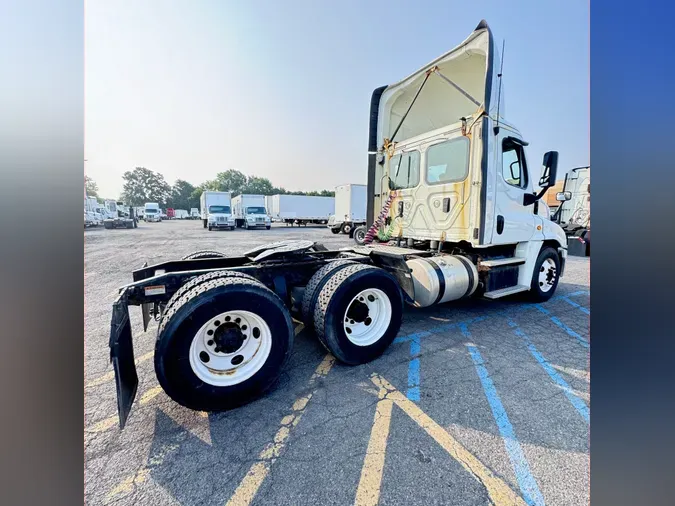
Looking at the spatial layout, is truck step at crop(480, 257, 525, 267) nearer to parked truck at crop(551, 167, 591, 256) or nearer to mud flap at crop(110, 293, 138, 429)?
mud flap at crop(110, 293, 138, 429)

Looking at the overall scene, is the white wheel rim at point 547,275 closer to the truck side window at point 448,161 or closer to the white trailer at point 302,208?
the truck side window at point 448,161

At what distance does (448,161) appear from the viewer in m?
5.04

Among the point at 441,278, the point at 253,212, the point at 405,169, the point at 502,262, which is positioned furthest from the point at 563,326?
the point at 253,212

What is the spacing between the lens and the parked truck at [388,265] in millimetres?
2576

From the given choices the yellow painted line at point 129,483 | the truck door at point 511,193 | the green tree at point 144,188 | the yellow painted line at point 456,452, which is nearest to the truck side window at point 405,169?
the truck door at point 511,193

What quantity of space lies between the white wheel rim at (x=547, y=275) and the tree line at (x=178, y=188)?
8666 cm

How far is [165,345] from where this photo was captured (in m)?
2.39

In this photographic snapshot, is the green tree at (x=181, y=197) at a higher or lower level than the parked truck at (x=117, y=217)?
higher

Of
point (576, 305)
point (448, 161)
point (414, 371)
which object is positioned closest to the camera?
point (414, 371)

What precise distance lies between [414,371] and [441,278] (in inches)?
62.4

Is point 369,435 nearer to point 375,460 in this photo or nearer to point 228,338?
point 375,460
